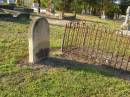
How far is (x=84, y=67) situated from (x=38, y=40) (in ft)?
4.76

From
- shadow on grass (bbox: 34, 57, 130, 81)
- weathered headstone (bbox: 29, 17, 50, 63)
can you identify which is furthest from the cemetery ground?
weathered headstone (bbox: 29, 17, 50, 63)

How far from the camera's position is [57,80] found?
224 inches

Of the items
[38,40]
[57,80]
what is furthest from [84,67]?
[38,40]

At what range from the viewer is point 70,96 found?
5016mm

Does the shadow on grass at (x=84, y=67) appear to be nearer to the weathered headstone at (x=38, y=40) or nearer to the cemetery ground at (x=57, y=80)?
the cemetery ground at (x=57, y=80)

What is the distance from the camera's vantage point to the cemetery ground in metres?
5.13

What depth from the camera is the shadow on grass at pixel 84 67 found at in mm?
6473

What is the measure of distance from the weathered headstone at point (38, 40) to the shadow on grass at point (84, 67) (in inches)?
8.6

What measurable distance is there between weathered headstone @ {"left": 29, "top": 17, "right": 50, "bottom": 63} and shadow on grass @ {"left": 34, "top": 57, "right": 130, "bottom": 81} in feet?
0.71

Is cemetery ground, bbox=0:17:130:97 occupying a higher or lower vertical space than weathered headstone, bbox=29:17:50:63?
lower

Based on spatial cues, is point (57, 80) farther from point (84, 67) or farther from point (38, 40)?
point (38, 40)

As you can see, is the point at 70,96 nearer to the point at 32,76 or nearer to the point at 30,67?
the point at 32,76

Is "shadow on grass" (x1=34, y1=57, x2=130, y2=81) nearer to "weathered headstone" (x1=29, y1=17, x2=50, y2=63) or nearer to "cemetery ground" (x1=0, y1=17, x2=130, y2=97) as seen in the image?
"cemetery ground" (x1=0, y1=17, x2=130, y2=97)

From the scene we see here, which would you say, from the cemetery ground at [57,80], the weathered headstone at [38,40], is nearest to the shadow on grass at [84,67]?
the cemetery ground at [57,80]
